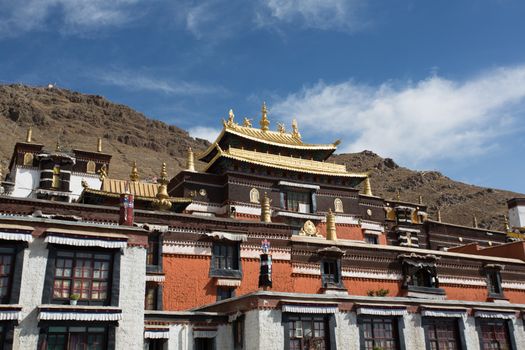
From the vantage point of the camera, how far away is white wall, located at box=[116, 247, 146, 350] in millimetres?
19625

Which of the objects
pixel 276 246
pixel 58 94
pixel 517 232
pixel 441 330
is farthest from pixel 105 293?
pixel 58 94

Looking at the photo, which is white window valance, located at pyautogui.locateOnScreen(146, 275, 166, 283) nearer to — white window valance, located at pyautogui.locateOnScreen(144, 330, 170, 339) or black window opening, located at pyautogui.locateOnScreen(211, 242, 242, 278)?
black window opening, located at pyautogui.locateOnScreen(211, 242, 242, 278)

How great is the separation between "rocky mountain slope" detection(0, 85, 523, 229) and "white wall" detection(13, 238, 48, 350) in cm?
6966

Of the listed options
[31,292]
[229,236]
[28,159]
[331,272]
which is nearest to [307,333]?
[229,236]

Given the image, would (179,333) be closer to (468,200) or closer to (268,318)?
(268,318)

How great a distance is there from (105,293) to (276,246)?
1240 cm

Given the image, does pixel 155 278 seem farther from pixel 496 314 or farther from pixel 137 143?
pixel 137 143

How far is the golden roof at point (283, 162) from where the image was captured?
39213 millimetres

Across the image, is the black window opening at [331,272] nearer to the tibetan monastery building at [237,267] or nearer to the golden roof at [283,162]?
the tibetan monastery building at [237,267]

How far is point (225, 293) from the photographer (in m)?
28.2

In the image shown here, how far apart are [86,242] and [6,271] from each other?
107 inches

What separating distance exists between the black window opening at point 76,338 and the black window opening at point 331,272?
48.9 ft

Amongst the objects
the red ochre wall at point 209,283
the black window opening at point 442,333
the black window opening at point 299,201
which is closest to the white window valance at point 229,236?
the red ochre wall at point 209,283

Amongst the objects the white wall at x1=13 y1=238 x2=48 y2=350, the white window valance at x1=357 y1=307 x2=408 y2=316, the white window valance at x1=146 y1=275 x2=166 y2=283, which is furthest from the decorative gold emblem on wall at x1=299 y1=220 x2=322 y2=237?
the white wall at x1=13 y1=238 x2=48 y2=350
